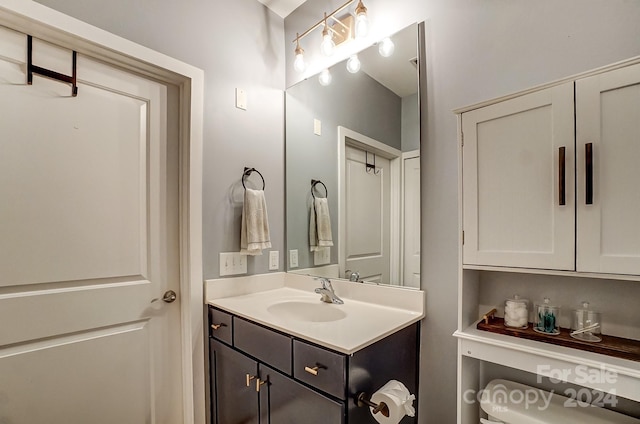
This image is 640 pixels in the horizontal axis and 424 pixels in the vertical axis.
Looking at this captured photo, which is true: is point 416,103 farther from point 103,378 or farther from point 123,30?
point 103,378

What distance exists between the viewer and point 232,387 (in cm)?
146

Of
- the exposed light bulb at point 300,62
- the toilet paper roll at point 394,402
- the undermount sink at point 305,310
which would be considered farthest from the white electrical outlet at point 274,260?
the exposed light bulb at point 300,62

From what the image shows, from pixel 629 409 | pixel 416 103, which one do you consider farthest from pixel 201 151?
pixel 629 409

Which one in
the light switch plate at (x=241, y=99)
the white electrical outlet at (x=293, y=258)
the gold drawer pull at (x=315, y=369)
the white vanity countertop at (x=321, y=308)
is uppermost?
the light switch plate at (x=241, y=99)

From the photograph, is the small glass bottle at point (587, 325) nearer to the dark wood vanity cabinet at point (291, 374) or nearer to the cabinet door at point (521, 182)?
the cabinet door at point (521, 182)

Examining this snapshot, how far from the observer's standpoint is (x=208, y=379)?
161 cm

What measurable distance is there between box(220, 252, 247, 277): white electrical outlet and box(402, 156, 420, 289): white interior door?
3.04ft

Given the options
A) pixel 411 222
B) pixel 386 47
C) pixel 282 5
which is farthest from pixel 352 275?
pixel 282 5

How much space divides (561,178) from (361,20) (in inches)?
47.5

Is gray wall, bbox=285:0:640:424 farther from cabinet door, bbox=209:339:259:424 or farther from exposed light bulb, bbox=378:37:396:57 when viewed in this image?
cabinet door, bbox=209:339:259:424

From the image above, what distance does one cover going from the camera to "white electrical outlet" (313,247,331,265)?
1.82 meters

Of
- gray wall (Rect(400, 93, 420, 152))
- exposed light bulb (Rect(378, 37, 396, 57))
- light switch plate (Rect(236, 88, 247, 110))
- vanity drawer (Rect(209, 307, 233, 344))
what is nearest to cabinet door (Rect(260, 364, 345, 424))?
vanity drawer (Rect(209, 307, 233, 344))

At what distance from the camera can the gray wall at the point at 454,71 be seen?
3.46ft

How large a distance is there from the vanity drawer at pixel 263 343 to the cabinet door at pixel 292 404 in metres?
0.05
